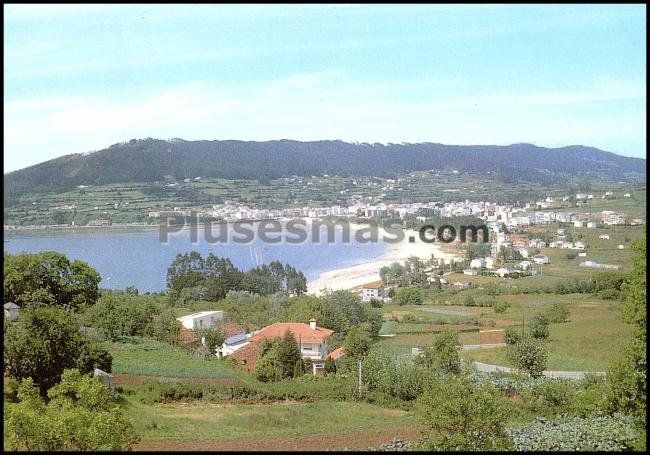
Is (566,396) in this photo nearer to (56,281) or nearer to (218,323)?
(218,323)

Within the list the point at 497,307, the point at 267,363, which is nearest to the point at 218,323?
the point at 267,363

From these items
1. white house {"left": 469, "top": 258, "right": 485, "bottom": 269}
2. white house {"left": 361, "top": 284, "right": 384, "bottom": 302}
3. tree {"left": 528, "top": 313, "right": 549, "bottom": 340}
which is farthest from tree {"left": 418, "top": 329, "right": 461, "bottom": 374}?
white house {"left": 469, "top": 258, "right": 485, "bottom": 269}

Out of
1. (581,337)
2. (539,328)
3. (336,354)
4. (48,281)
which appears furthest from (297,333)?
(581,337)

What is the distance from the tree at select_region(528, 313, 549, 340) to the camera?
1369 centimetres

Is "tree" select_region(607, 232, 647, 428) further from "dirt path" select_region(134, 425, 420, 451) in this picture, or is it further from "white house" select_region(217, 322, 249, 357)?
"white house" select_region(217, 322, 249, 357)

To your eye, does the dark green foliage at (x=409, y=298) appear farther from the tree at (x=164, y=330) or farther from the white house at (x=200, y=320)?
the tree at (x=164, y=330)

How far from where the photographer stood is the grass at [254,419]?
6.34 m

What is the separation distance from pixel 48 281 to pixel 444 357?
21.7 ft

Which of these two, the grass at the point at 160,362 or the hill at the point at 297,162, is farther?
the hill at the point at 297,162

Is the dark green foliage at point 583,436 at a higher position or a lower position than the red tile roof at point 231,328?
higher

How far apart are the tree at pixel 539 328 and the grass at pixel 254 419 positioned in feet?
21.3

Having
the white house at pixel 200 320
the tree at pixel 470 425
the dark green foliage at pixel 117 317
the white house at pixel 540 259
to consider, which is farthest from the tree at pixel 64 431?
the white house at pixel 540 259

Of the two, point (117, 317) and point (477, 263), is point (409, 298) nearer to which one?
point (477, 263)

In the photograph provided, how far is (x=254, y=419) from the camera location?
709cm
